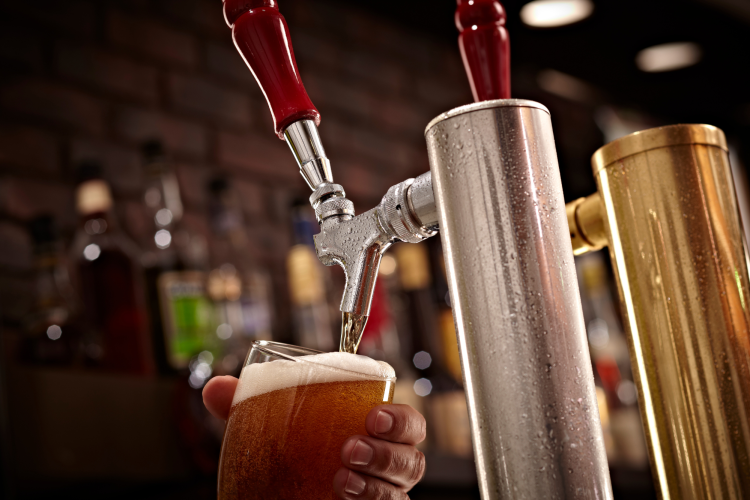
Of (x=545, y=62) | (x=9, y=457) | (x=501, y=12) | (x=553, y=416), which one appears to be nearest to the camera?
(x=553, y=416)

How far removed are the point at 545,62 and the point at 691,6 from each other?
0.33 meters

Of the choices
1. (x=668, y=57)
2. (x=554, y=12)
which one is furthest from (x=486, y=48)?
(x=668, y=57)

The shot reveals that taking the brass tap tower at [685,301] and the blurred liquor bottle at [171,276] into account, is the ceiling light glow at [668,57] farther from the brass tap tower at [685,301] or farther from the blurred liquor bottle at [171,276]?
the brass tap tower at [685,301]

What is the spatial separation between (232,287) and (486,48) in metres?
0.85

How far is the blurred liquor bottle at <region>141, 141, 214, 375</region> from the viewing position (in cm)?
101

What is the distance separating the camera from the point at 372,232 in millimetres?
348

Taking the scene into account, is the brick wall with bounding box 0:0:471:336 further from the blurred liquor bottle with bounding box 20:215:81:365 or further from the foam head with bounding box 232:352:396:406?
the foam head with bounding box 232:352:396:406

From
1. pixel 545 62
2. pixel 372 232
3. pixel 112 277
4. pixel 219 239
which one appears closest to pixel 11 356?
pixel 112 277

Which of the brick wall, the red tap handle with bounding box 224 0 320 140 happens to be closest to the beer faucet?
the red tap handle with bounding box 224 0 320 140

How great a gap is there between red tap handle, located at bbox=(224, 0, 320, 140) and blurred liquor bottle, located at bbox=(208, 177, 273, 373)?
2.56ft

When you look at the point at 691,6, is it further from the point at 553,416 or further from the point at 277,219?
the point at 553,416

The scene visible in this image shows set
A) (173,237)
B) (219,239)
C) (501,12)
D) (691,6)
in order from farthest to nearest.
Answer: (691,6)
(219,239)
(173,237)
(501,12)

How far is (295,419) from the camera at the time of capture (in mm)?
382

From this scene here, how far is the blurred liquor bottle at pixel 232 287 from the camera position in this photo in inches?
44.8
